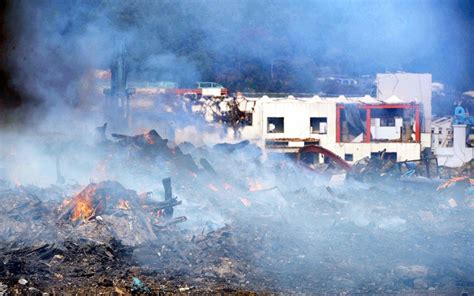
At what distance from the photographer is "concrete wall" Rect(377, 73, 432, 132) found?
105 feet

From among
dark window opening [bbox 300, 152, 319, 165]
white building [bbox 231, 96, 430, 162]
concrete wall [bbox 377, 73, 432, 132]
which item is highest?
concrete wall [bbox 377, 73, 432, 132]

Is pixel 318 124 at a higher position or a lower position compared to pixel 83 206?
higher

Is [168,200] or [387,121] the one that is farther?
[387,121]

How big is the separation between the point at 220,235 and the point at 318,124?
1731 centimetres

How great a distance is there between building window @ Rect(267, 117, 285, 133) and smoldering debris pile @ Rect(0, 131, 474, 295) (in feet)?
30.7

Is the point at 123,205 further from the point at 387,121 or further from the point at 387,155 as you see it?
→ the point at 387,121

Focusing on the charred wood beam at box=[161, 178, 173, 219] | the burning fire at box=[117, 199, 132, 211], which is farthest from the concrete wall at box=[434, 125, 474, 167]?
the burning fire at box=[117, 199, 132, 211]

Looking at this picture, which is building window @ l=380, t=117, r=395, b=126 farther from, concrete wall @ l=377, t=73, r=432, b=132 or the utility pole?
the utility pole

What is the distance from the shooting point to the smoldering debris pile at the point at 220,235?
1012cm

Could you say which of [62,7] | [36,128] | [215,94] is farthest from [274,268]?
[215,94]

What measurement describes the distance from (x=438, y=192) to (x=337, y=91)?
23202mm

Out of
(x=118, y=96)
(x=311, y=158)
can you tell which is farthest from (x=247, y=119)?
(x=118, y=96)

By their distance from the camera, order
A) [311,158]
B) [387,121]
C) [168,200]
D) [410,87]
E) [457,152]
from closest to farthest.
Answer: [168,200] → [311,158] → [387,121] → [457,152] → [410,87]

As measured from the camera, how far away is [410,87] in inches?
1259
